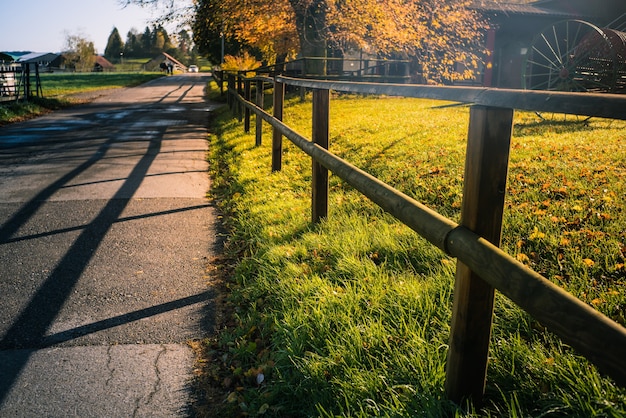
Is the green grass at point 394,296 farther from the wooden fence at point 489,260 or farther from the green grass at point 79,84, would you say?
the green grass at point 79,84

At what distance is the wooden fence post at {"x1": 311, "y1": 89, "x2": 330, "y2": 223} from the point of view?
5020 mm

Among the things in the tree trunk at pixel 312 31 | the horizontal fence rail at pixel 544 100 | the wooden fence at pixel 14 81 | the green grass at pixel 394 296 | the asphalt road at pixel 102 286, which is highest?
the tree trunk at pixel 312 31

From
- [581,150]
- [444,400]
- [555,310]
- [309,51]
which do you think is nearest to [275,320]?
[444,400]

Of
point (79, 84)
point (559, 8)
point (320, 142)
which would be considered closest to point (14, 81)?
point (320, 142)

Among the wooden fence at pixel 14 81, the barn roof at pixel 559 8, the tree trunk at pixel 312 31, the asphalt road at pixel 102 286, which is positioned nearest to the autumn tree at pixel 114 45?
the wooden fence at pixel 14 81

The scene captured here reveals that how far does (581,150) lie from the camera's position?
723cm

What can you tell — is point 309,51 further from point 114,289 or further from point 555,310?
point 555,310

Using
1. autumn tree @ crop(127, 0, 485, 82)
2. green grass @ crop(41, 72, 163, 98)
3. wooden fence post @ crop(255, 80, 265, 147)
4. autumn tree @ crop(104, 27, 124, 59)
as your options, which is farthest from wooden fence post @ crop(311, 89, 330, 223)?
autumn tree @ crop(104, 27, 124, 59)

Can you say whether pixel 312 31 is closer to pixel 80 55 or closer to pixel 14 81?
pixel 14 81

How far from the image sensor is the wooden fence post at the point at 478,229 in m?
1.97

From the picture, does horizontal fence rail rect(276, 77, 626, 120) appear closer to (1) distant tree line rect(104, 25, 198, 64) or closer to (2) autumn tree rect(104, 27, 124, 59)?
(1) distant tree line rect(104, 25, 198, 64)

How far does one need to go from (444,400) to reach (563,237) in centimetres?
227

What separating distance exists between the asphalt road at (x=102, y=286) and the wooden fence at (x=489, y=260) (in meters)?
1.31

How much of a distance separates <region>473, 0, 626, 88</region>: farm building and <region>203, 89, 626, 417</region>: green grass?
22.5 meters
